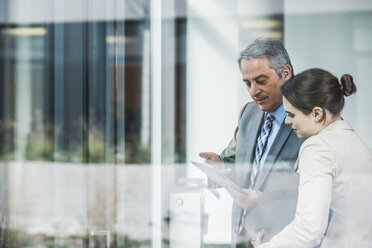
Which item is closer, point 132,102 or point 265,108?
point 265,108

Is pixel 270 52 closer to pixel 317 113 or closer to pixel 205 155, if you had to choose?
pixel 317 113

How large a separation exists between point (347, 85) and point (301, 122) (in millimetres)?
363

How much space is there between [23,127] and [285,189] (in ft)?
7.07

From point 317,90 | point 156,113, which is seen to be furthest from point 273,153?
point 156,113

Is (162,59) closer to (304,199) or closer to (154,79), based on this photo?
(154,79)

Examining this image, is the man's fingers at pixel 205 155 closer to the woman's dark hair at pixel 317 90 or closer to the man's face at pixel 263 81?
the man's face at pixel 263 81

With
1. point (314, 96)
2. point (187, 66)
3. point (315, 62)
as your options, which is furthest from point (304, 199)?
point (187, 66)

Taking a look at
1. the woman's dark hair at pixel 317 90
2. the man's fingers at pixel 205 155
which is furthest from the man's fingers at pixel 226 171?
the woman's dark hair at pixel 317 90

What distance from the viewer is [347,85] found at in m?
2.73

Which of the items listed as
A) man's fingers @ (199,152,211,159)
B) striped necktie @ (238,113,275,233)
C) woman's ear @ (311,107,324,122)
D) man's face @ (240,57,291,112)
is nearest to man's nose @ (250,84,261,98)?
man's face @ (240,57,291,112)

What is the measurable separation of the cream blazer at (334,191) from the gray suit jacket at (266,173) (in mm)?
73

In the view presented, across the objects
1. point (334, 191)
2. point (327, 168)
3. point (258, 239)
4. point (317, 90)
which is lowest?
point (258, 239)

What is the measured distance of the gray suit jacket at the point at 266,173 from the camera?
281 cm

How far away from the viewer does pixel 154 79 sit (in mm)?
3287
